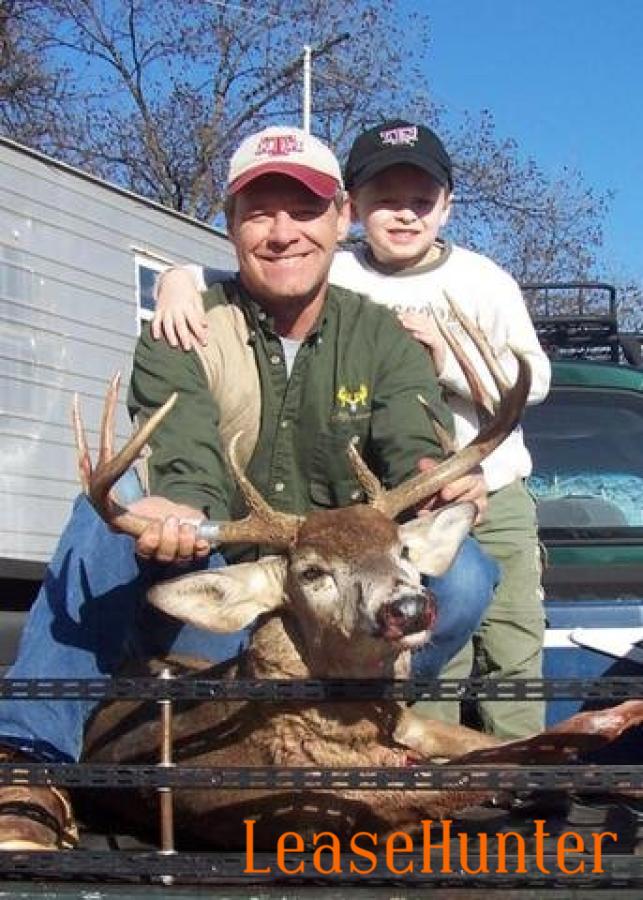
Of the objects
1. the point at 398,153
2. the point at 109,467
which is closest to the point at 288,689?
the point at 109,467

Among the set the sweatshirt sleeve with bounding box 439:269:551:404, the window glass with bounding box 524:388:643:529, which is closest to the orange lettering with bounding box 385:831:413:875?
the sweatshirt sleeve with bounding box 439:269:551:404

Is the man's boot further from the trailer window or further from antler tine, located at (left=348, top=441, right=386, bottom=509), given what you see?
the trailer window

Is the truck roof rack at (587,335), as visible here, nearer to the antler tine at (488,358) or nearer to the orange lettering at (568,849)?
the antler tine at (488,358)

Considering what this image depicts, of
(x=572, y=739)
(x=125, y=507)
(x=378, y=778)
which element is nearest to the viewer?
(x=378, y=778)

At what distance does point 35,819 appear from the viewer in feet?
12.8

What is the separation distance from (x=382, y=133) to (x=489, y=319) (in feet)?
2.40

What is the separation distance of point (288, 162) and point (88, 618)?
1.41 meters

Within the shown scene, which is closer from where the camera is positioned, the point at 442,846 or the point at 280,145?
the point at 442,846

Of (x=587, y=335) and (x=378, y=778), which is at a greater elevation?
(x=587, y=335)

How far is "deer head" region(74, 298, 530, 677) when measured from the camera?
13.5ft

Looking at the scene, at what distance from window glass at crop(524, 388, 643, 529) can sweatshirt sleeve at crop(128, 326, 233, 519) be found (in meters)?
2.05

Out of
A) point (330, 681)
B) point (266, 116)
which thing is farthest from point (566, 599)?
point (266, 116)

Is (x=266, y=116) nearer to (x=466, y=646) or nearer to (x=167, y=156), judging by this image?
(x=167, y=156)

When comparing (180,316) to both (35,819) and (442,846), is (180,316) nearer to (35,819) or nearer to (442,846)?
(35,819)
